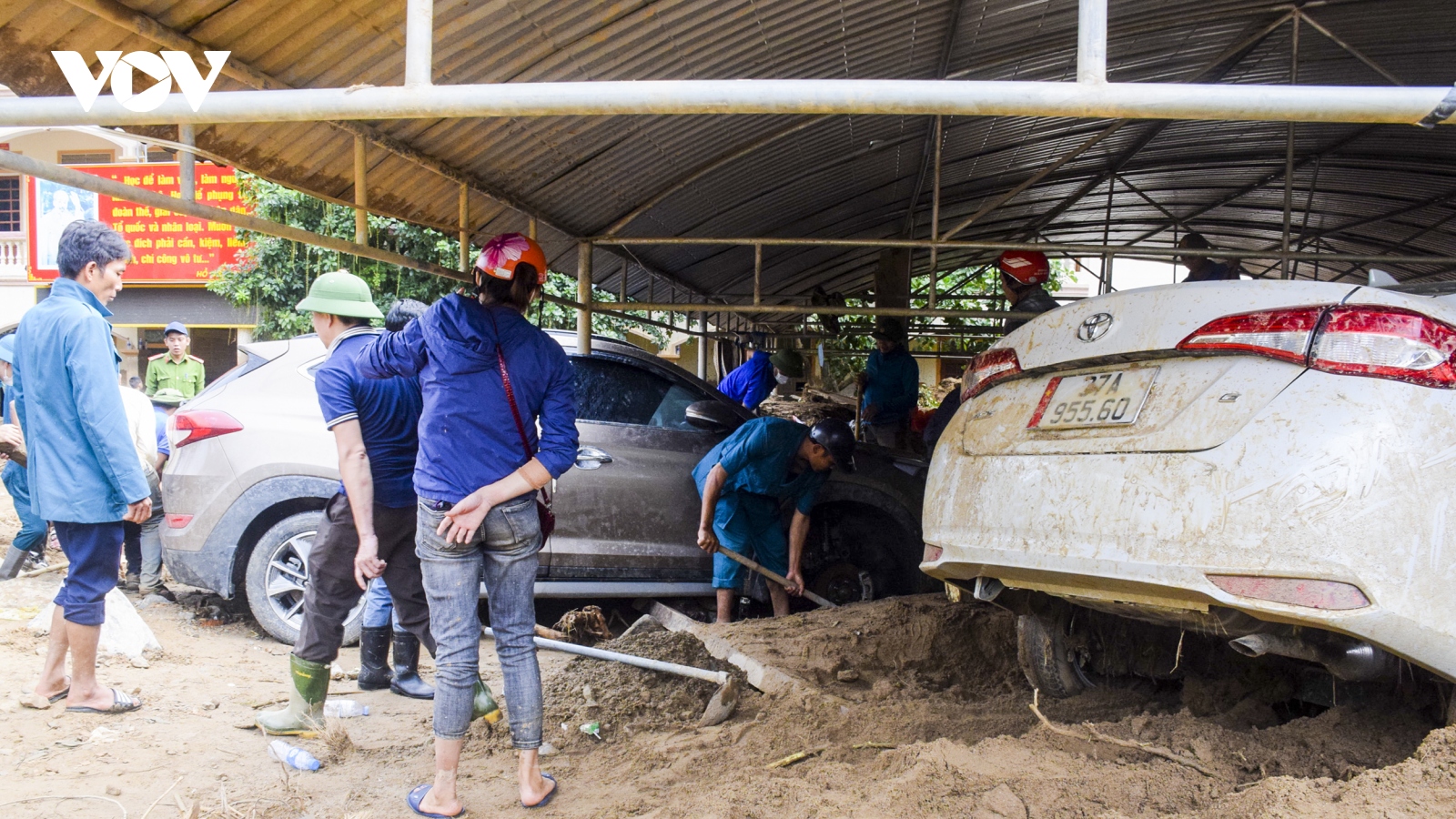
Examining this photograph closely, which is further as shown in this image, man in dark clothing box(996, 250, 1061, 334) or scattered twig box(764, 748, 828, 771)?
man in dark clothing box(996, 250, 1061, 334)

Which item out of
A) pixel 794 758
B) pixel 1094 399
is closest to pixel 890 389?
pixel 794 758

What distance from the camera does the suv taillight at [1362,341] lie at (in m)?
2.56

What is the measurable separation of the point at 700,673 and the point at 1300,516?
2430mm

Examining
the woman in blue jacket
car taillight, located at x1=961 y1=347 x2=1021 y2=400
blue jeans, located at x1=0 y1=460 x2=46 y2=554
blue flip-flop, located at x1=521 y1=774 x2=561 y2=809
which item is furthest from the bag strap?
blue jeans, located at x1=0 y1=460 x2=46 y2=554

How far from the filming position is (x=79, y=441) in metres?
4.15

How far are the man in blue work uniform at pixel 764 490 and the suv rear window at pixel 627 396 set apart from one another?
0.46 metres

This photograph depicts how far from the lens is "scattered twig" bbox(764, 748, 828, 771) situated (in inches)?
137

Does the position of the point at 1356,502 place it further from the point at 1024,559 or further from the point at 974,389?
the point at 974,389

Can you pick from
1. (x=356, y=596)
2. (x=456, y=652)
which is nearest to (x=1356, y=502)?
(x=456, y=652)

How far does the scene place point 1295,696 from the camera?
354 cm

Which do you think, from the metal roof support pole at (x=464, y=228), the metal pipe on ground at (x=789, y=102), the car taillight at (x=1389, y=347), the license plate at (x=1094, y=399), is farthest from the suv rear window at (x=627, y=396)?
the car taillight at (x=1389, y=347)

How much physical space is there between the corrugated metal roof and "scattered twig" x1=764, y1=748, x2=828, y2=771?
2809 mm

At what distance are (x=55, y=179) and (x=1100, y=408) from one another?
10.8 feet

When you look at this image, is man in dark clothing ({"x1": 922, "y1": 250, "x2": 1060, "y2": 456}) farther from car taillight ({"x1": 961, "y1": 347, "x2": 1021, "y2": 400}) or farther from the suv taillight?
the suv taillight
